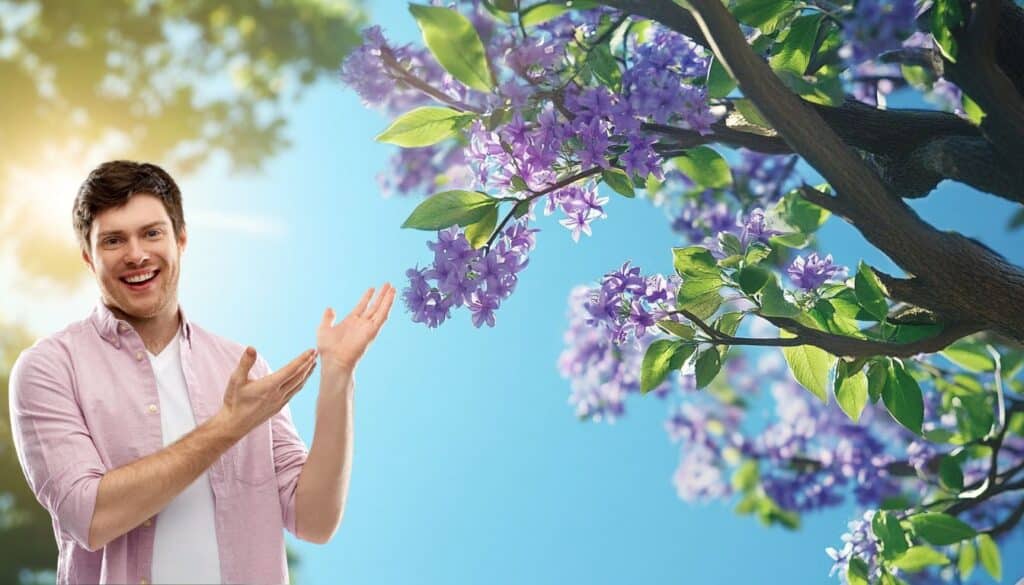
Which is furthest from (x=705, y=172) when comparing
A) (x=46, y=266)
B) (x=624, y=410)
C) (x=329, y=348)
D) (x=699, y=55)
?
(x=46, y=266)

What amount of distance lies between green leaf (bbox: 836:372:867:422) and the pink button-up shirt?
2.21 ft

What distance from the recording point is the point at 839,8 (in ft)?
3.62

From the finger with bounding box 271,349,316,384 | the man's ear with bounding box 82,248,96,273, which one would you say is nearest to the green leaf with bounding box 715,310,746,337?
the finger with bounding box 271,349,316,384

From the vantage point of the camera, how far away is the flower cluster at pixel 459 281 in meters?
1.12

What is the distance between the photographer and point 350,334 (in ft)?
3.37

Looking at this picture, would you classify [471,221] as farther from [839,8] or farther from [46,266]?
[46,266]

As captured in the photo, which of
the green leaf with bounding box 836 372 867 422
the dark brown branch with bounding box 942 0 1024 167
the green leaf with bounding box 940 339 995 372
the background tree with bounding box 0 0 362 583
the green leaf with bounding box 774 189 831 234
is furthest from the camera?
the background tree with bounding box 0 0 362 583

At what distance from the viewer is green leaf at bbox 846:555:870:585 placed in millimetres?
1505

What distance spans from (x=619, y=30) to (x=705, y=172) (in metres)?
0.23

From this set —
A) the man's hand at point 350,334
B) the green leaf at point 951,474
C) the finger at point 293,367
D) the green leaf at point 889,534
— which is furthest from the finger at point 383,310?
the green leaf at point 951,474

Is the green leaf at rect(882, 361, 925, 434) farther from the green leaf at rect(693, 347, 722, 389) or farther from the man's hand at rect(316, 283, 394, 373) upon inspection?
the man's hand at rect(316, 283, 394, 373)

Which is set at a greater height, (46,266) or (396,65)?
(46,266)

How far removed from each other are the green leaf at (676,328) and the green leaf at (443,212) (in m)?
0.26

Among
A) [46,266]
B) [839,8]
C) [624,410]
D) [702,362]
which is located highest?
[46,266]
